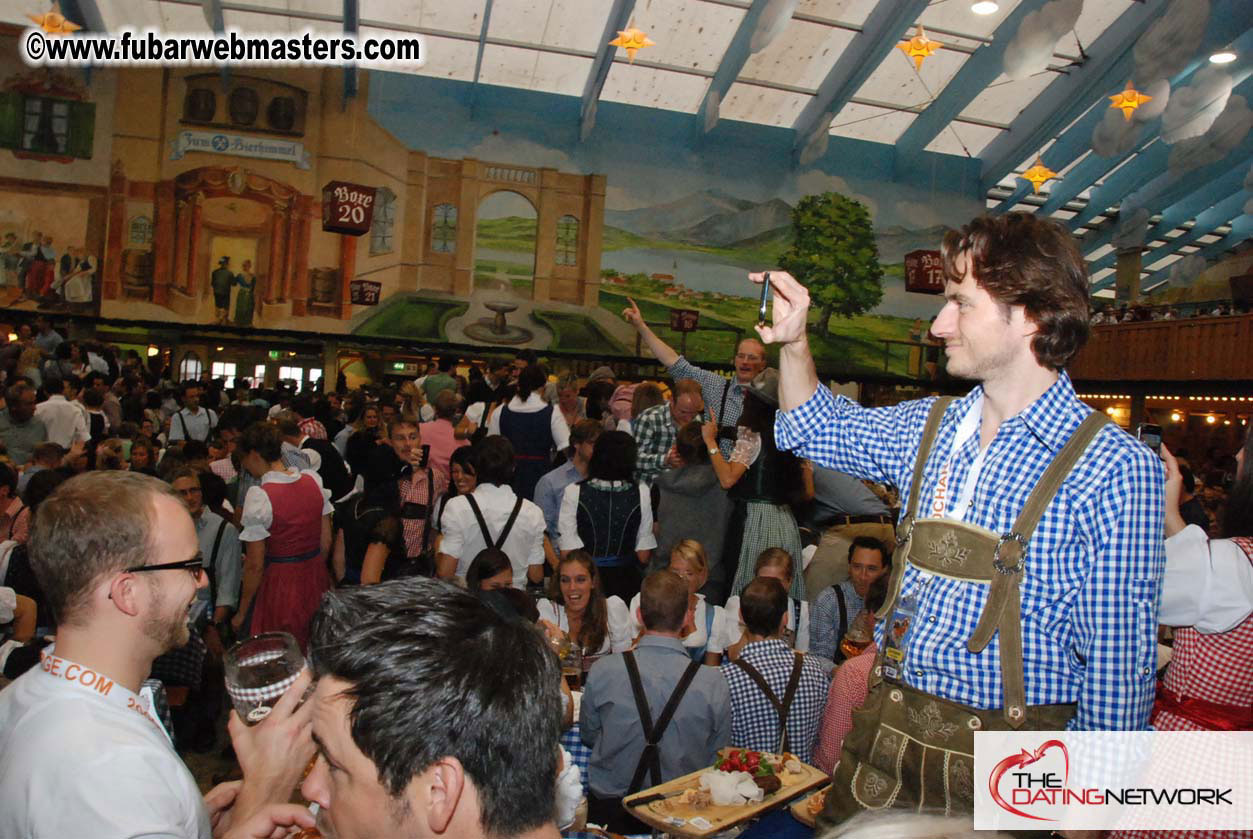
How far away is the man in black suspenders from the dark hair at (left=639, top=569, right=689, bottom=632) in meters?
0.12

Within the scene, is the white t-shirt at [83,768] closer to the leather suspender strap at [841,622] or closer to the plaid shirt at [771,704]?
the plaid shirt at [771,704]

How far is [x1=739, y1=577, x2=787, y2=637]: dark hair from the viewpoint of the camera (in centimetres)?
431

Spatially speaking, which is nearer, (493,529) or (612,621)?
(612,621)

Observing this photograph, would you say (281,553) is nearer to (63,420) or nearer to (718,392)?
(718,392)

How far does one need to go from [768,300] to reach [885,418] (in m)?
0.36

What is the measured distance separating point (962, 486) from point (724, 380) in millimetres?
4448

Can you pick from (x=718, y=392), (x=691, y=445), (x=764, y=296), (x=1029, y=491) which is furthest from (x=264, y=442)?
(x=1029, y=491)

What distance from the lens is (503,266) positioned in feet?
72.2

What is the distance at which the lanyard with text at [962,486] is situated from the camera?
1830mm

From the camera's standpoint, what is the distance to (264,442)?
18.9 feet

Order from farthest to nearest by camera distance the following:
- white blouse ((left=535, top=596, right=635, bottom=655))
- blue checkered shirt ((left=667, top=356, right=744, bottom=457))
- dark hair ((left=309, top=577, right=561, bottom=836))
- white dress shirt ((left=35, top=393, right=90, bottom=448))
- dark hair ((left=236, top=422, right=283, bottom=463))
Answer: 1. white dress shirt ((left=35, top=393, right=90, bottom=448))
2. blue checkered shirt ((left=667, top=356, right=744, bottom=457))
3. dark hair ((left=236, top=422, right=283, bottom=463))
4. white blouse ((left=535, top=596, right=635, bottom=655))
5. dark hair ((left=309, top=577, right=561, bottom=836))

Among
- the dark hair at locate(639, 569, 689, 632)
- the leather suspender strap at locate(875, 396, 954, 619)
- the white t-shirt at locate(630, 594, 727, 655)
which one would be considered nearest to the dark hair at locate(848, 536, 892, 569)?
the white t-shirt at locate(630, 594, 727, 655)

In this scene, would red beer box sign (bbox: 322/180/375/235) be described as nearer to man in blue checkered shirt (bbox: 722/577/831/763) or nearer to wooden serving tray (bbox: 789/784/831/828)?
man in blue checkered shirt (bbox: 722/577/831/763)

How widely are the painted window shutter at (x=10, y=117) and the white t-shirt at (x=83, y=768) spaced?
21.5m
